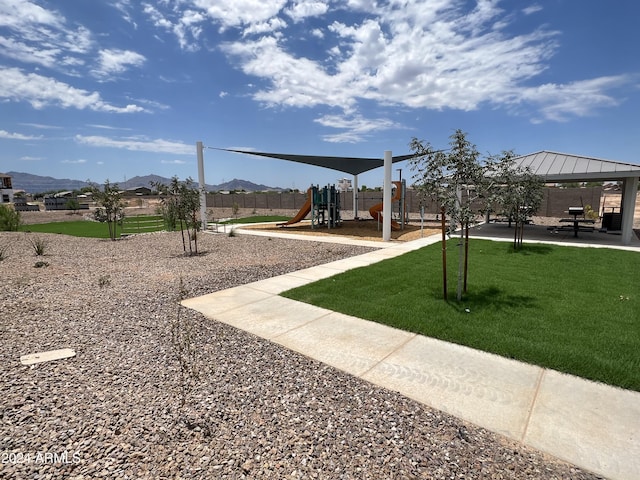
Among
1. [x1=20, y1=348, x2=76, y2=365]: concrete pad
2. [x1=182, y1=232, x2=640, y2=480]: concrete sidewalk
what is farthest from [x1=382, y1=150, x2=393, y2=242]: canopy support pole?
[x1=20, y1=348, x2=76, y2=365]: concrete pad

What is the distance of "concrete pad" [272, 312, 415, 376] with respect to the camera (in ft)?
12.5

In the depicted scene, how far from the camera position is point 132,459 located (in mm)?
2352

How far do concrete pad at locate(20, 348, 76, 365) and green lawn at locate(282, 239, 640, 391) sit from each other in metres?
3.31

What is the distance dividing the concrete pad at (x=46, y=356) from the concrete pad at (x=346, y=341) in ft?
7.72

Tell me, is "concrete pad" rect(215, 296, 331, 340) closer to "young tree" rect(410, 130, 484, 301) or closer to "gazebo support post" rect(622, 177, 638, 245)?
"young tree" rect(410, 130, 484, 301)

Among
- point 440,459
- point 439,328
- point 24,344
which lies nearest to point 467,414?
point 440,459

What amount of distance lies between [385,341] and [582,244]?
36.9 ft

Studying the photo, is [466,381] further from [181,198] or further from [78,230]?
[78,230]

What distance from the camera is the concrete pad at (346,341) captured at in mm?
3799

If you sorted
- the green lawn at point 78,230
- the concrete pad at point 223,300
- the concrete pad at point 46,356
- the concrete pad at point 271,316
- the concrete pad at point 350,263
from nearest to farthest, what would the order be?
the concrete pad at point 46,356, the concrete pad at point 271,316, the concrete pad at point 223,300, the concrete pad at point 350,263, the green lawn at point 78,230

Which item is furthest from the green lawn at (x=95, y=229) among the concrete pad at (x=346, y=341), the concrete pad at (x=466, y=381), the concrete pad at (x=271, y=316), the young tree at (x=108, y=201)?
the concrete pad at (x=466, y=381)

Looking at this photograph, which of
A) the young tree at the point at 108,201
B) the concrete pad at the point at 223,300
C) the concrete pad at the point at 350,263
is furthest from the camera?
the young tree at the point at 108,201

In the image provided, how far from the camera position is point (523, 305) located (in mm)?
5418

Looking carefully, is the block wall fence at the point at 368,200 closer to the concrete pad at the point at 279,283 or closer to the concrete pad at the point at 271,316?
the concrete pad at the point at 279,283
